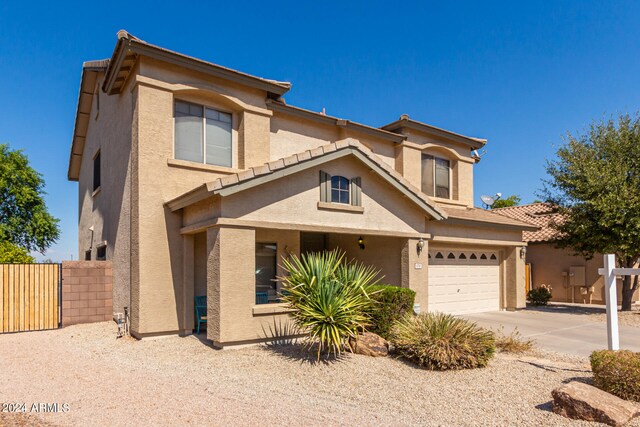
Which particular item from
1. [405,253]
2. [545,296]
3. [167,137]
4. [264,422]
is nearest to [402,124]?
[405,253]

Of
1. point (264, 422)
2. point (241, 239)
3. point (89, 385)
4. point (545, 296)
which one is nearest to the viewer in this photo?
point (264, 422)

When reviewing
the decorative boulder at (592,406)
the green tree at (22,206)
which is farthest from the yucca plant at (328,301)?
the green tree at (22,206)

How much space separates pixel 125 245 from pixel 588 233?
16.4 m

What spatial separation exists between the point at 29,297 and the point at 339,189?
31.5ft

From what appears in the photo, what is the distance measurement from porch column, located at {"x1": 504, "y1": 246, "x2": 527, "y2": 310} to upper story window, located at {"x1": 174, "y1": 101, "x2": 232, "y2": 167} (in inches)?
463

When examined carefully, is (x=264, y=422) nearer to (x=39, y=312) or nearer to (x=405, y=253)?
(x=405, y=253)

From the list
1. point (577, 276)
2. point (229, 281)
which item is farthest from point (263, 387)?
point (577, 276)

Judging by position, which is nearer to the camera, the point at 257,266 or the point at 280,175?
the point at 280,175

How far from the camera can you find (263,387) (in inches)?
290

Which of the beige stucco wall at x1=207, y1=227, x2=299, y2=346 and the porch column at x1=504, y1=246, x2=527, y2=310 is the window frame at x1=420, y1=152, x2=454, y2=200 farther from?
the beige stucco wall at x1=207, y1=227, x2=299, y2=346

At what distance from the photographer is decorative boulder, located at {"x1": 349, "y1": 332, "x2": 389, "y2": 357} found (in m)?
9.26

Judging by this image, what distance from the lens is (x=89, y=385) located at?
7.46 m

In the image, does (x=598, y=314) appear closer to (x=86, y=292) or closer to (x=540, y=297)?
(x=540, y=297)

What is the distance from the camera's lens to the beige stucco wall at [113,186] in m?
12.1
